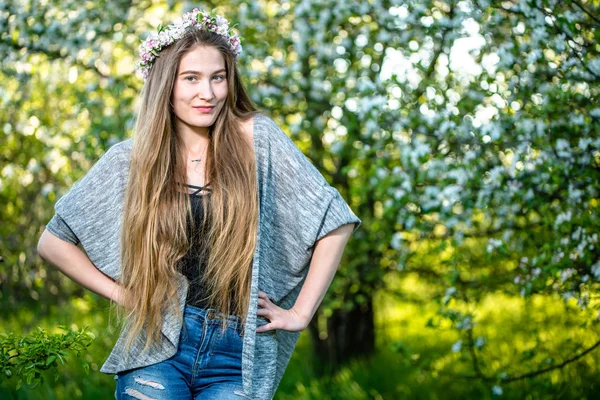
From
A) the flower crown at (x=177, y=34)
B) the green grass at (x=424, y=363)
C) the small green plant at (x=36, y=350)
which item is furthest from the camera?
the green grass at (x=424, y=363)

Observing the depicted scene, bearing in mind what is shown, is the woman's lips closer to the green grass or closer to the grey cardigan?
the grey cardigan

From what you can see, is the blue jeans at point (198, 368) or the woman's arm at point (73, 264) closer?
the blue jeans at point (198, 368)

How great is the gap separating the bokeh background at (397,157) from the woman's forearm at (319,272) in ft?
2.63

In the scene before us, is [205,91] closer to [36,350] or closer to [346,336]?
[36,350]

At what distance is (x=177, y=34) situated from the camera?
94.1 inches

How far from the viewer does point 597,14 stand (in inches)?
124

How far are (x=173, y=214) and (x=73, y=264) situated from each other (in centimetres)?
40

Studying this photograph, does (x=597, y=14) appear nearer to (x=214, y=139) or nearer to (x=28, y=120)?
(x=214, y=139)

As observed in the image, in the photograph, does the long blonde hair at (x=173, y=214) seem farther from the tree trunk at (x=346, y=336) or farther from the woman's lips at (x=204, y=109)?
the tree trunk at (x=346, y=336)

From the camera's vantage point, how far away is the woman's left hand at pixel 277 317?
89.4 inches

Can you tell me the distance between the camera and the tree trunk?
15.6 ft

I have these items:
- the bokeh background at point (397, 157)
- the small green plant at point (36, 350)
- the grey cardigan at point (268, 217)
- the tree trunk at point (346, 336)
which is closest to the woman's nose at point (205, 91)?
the grey cardigan at point (268, 217)

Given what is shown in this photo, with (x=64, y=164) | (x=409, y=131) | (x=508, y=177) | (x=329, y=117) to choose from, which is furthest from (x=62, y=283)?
(x=508, y=177)

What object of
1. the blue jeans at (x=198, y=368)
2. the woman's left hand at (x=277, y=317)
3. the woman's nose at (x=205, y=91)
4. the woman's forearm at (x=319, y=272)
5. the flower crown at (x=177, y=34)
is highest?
the flower crown at (x=177, y=34)
